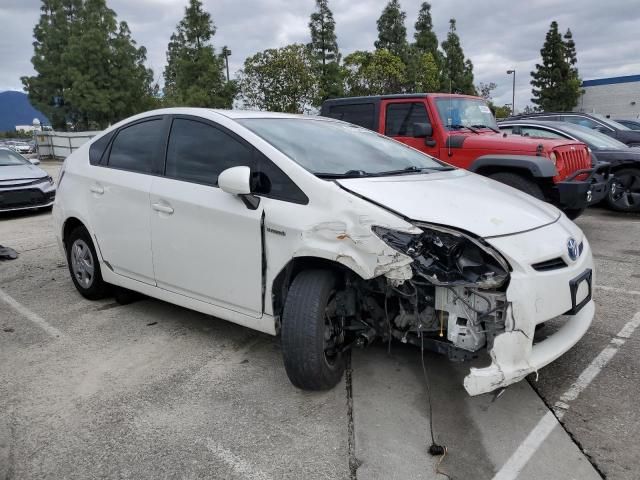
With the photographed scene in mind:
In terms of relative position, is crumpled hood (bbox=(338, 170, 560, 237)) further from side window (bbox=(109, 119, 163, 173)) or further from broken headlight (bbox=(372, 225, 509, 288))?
side window (bbox=(109, 119, 163, 173))

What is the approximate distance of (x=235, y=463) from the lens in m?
2.43

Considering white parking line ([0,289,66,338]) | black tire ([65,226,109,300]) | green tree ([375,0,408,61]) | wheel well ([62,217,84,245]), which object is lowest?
white parking line ([0,289,66,338])

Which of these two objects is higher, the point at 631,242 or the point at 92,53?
the point at 92,53

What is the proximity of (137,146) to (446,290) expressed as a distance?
2.65 m

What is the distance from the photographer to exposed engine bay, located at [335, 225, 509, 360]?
8.51ft

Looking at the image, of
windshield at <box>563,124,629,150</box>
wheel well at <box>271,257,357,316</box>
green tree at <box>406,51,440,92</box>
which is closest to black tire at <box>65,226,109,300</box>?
wheel well at <box>271,257,357,316</box>

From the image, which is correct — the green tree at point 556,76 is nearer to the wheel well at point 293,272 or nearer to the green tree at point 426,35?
the green tree at point 426,35

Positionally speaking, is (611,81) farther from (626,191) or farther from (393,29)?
(626,191)

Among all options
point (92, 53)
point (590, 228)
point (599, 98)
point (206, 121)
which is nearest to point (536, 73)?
point (599, 98)

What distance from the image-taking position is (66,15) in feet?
112

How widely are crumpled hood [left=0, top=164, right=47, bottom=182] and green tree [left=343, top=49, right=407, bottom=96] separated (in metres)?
21.8

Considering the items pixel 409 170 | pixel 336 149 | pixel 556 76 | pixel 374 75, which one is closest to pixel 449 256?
pixel 409 170

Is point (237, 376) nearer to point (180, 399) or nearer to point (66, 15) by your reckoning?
point (180, 399)

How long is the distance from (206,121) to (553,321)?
2520 millimetres
